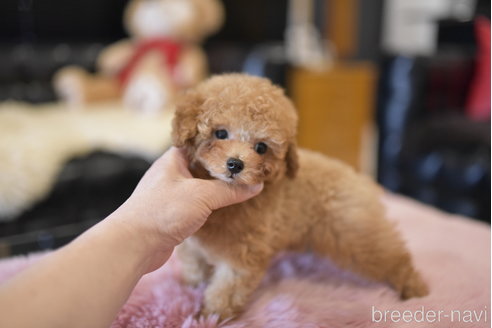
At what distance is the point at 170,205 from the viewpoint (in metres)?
0.72

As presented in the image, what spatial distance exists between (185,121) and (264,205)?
24 cm

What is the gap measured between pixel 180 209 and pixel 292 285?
0.36m

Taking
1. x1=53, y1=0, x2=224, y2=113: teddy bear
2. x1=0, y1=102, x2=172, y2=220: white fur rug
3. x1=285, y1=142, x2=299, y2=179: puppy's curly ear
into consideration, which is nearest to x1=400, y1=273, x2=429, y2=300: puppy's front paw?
x1=285, y1=142, x2=299, y2=179: puppy's curly ear

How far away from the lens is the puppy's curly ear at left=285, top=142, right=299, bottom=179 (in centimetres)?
85

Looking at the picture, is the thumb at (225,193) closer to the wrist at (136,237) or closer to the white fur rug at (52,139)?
the wrist at (136,237)

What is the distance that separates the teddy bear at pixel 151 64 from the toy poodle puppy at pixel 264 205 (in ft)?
4.81

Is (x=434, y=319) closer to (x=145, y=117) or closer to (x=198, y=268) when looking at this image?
(x=198, y=268)

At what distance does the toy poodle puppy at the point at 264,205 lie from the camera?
0.77 meters

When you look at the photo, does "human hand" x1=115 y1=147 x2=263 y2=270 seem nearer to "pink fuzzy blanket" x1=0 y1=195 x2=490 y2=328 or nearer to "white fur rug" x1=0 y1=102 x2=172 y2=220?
"pink fuzzy blanket" x1=0 y1=195 x2=490 y2=328

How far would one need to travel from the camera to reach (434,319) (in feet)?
2.63

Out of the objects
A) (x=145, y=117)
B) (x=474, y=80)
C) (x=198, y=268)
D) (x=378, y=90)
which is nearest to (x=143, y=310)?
(x=198, y=268)

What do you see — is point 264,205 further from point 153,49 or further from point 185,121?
point 153,49

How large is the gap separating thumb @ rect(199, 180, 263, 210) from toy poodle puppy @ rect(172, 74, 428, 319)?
0.02 metres

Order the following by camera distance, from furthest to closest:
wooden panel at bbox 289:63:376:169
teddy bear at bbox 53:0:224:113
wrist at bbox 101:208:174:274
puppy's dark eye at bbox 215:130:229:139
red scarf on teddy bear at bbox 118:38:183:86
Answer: wooden panel at bbox 289:63:376:169 < red scarf on teddy bear at bbox 118:38:183:86 < teddy bear at bbox 53:0:224:113 < puppy's dark eye at bbox 215:130:229:139 < wrist at bbox 101:208:174:274
